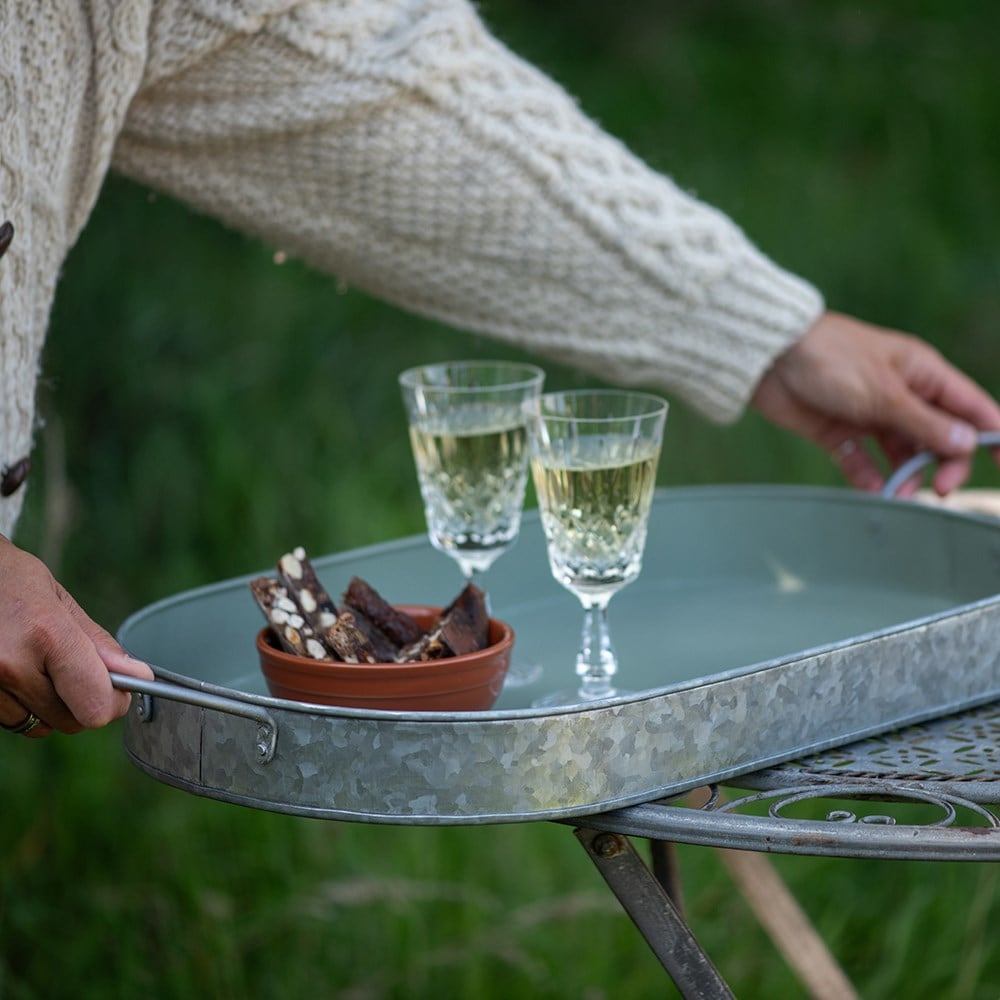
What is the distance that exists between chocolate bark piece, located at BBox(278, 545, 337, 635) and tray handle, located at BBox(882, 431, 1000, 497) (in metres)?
0.60

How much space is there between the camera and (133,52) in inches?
40.0

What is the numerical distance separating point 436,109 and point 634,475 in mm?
389

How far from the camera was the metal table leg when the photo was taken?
84 cm

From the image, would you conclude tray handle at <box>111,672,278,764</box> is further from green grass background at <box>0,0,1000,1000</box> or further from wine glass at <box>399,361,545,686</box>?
green grass background at <box>0,0,1000,1000</box>

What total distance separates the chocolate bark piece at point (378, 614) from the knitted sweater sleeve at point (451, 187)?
1.39ft

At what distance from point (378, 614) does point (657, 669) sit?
22 centimetres

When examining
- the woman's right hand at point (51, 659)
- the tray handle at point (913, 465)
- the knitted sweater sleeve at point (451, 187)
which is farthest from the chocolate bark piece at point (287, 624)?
the tray handle at point (913, 465)

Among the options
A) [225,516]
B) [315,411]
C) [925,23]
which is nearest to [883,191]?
[925,23]

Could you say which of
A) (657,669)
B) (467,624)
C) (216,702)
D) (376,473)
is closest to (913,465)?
(657,669)

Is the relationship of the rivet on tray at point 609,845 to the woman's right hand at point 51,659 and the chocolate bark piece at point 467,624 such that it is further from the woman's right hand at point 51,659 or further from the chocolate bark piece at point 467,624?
the woman's right hand at point 51,659

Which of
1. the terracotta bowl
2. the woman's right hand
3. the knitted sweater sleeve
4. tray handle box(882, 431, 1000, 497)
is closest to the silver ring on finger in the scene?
the woman's right hand

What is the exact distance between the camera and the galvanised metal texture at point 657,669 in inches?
30.6

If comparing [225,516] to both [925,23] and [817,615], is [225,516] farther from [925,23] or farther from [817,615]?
[925,23]

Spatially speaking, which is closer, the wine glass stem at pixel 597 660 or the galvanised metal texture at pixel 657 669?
the galvanised metal texture at pixel 657 669
